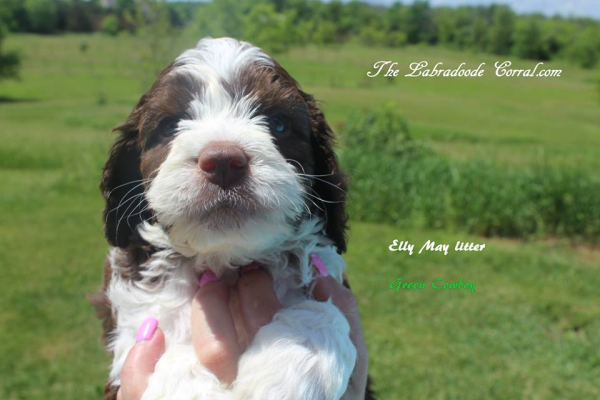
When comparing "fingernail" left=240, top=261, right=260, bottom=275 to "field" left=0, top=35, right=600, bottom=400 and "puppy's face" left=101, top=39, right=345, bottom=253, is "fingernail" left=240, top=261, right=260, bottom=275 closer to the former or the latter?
"puppy's face" left=101, top=39, right=345, bottom=253

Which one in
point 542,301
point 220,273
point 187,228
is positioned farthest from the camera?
point 542,301

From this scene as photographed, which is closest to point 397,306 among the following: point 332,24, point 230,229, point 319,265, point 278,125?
point 319,265

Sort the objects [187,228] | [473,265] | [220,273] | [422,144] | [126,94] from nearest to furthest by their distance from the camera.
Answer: [187,228] < [220,273] < [473,265] < [422,144] < [126,94]

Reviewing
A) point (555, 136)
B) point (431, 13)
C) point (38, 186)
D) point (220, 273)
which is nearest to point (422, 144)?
point (38, 186)

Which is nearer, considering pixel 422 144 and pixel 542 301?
pixel 542 301

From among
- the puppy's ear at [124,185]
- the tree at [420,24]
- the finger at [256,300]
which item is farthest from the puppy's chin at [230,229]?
the tree at [420,24]

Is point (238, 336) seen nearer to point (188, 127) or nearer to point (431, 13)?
point (188, 127)

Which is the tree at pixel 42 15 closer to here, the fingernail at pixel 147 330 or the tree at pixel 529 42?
the tree at pixel 529 42
